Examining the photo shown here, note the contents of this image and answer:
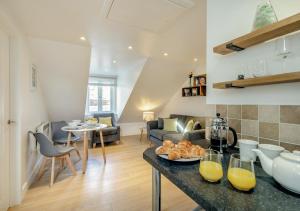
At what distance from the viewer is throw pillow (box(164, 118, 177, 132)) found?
4.37m

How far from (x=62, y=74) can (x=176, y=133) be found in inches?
120

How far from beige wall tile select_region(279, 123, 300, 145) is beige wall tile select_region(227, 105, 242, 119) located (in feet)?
0.95

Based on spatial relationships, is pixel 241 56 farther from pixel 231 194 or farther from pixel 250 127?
pixel 231 194

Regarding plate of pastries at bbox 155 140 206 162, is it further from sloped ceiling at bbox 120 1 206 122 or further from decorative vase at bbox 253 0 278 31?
sloped ceiling at bbox 120 1 206 122

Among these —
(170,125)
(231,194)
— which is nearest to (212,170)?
(231,194)

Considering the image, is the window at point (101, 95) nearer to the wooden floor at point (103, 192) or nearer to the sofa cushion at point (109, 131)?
the sofa cushion at point (109, 131)

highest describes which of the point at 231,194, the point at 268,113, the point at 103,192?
the point at 268,113

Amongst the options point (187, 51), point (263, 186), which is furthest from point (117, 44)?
point (263, 186)

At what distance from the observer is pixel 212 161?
2.65ft

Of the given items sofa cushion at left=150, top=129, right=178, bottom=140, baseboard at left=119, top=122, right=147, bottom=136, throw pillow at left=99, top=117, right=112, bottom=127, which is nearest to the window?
throw pillow at left=99, top=117, right=112, bottom=127

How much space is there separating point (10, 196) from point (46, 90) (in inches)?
89.9

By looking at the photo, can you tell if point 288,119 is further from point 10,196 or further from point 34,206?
point 10,196

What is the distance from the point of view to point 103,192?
210cm

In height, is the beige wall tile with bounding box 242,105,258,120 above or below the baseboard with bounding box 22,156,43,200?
above
